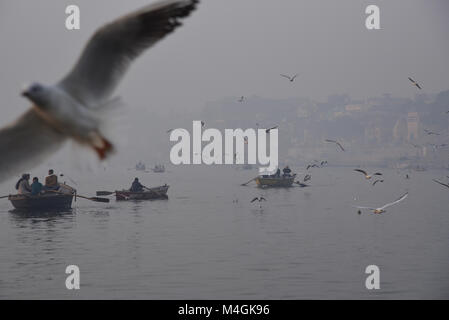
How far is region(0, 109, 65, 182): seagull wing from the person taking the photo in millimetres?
7543

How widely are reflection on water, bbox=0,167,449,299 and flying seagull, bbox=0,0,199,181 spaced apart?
13.3 metres

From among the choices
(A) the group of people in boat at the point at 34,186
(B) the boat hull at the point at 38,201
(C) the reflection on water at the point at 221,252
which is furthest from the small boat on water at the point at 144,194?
(A) the group of people in boat at the point at 34,186

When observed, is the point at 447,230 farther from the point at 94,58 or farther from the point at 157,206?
the point at 94,58

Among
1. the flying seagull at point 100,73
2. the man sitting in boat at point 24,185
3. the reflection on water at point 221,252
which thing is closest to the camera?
the flying seagull at point 100,73

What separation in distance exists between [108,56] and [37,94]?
101cm

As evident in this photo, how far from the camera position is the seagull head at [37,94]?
19.3 ft

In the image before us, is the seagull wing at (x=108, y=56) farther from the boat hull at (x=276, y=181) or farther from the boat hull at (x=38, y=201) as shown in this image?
the boat hull at (x=276, y=181)

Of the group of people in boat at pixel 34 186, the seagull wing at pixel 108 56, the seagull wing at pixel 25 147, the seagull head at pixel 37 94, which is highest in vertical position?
the seagull wing at pixel 108 56

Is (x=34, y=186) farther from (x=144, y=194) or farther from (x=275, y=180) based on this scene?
(x=275, y=180)

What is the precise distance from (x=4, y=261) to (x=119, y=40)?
21.6m

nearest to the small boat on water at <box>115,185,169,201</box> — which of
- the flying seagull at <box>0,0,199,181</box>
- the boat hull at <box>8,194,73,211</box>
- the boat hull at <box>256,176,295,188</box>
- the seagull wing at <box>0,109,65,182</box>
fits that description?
the boat hull at <box>8,194,73,211</box>

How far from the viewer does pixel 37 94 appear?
19.5ft

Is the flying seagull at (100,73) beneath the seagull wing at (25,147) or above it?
above

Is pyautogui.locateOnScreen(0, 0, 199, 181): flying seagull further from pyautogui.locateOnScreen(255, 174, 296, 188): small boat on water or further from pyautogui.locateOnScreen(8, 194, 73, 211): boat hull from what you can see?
pyautogui.locateOnScreen(255, 174, 296, 188): small boat on water
